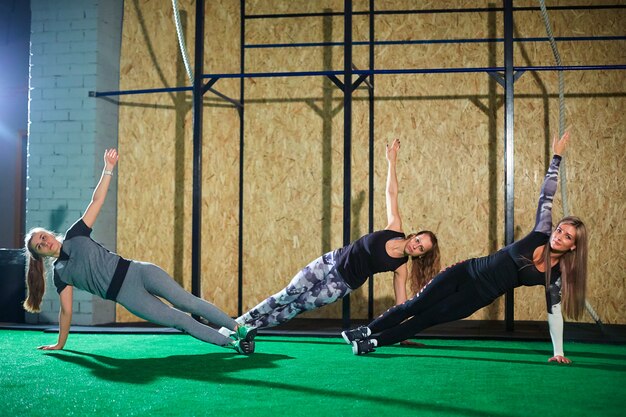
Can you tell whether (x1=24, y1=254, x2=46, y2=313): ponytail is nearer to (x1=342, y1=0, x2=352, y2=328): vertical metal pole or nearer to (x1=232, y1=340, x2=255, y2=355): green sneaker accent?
(x1=232, y1=340, x2=255, y2=355): green sneaker accent

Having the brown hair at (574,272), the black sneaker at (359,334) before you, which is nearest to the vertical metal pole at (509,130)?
the brown hair at (574,272)

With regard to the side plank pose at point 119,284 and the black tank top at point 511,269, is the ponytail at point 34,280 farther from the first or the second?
the black tank top at point 511,269

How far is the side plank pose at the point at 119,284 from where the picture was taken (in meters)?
5.25

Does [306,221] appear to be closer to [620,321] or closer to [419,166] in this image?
[419,166]

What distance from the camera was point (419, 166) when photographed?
8344 millimetres

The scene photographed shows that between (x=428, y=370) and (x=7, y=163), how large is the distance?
9.49 meters

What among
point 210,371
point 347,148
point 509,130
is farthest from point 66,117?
point 509,130

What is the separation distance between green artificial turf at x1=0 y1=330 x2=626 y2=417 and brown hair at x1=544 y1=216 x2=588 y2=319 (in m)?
0.45

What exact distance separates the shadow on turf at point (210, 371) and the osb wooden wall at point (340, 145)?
10.1ft

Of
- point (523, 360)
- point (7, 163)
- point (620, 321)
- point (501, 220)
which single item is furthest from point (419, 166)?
point (7, 163)

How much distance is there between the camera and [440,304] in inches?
205

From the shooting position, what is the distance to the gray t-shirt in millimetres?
5297

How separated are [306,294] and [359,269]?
51cm

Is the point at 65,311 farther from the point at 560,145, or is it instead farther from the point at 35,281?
the point at 560,145
